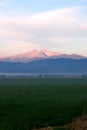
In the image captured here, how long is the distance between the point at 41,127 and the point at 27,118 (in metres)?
1.48

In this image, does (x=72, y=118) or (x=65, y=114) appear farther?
(x=65, y=114)

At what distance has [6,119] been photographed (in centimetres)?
1833

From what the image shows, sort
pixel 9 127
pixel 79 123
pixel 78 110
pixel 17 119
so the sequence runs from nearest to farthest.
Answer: pixel 9 127 < pixel 79 123 < pixel 17 119 < pixel 78 110

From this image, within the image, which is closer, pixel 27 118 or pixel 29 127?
pixel 29 127

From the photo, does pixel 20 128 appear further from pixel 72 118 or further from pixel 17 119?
pixel 72 118

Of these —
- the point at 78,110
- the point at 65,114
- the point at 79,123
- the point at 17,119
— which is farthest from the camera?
the point at 78,110

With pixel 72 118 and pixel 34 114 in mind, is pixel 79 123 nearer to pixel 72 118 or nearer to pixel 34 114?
pixel 72 118

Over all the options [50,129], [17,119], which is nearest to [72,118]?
[17,119]

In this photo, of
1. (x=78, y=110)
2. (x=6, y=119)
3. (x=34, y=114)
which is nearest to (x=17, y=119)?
(x=6, y=119)

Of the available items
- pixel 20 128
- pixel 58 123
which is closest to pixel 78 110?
pixel 58 123

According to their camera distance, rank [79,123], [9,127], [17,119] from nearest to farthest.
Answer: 1. [9,127]
2. [79,123]
3. [17,119]

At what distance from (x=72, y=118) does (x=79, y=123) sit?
8.01 ft

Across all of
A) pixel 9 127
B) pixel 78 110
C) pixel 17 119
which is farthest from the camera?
pixel 78 110

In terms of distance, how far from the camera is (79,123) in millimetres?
16422
